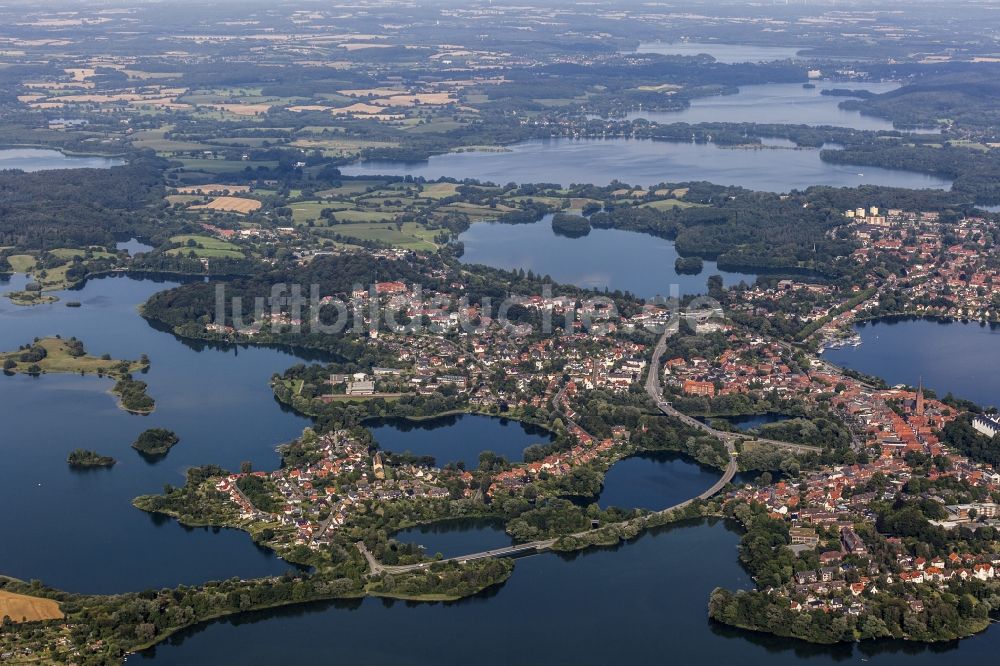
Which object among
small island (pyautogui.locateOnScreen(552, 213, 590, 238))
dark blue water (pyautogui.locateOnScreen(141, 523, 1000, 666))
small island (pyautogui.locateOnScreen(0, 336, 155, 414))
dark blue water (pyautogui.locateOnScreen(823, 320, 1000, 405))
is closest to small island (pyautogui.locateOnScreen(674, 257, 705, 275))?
small island (pyautogui.locateOnScreen(552, 213, 590, 238))

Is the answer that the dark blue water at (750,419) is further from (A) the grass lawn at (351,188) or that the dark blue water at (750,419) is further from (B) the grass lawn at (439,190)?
(A) the grass lawn at (351,188)

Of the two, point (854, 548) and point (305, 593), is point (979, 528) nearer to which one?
point (854, 548)

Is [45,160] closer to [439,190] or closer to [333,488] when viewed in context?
[439,190]

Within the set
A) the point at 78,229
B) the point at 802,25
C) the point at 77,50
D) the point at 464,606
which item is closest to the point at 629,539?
the point at 464,606

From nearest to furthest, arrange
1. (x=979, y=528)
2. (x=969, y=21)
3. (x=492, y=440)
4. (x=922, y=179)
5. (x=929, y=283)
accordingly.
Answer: (x=979, y=528) → (x=492, y=440) → (x=929, y=283) → (x=922, y=179) → (x=969, y=21)

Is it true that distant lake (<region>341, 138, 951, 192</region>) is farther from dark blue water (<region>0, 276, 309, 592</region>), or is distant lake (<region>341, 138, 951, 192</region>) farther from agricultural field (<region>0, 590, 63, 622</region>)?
agricultural field (<region>0, 590, 63, 622</region>)

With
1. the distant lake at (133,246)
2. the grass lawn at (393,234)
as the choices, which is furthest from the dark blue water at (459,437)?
the distant lake at (133,246)
